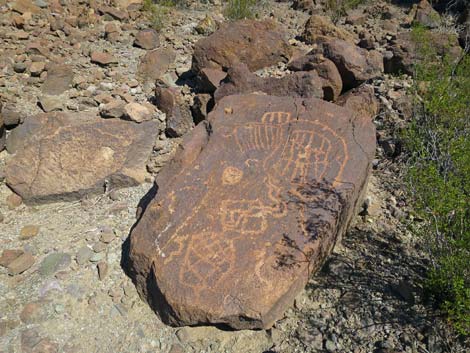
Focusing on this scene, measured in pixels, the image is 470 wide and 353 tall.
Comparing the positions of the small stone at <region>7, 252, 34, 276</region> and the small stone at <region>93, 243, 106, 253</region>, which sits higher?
the small stone at <region>93, 243, 106, 253</region>

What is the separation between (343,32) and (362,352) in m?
4.36

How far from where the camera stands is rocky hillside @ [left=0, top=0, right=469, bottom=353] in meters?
2.51

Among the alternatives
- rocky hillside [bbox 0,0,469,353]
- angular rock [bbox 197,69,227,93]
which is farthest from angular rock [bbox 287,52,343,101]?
angular rock [bbox 197,69,227,93]

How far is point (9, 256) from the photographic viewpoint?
3080 millimetres

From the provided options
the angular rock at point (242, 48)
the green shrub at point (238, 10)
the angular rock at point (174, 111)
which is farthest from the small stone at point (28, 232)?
the green shrub at point (238, 10)

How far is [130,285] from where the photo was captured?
289cm

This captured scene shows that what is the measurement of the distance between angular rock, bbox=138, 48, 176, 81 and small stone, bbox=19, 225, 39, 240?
2.29 meters

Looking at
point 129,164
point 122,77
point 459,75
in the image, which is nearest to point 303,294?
point 129,164

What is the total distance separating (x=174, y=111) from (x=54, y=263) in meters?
1.89

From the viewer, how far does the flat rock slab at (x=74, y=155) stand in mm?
3658

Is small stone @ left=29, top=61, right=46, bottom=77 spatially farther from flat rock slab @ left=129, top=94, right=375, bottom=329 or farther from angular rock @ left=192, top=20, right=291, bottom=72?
flat rock slab @ left=129, top=94, right=375, bottom=329

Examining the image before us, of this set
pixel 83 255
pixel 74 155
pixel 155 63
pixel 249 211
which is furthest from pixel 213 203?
pixel 155 63

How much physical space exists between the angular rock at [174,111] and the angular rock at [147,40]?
1.33 m

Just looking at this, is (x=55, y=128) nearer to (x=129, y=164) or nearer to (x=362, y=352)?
(x=129, y=164)
